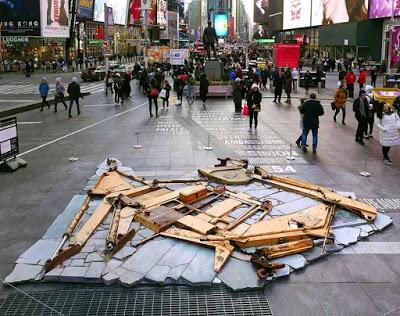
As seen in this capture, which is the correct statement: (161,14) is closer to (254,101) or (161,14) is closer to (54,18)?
(54,18)

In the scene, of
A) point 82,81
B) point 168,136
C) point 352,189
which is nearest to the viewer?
point 352,189

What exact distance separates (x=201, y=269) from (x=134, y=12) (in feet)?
314

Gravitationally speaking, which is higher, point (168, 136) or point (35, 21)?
point (35, 21)

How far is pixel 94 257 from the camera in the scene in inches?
279

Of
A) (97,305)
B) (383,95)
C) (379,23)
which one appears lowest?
(97,305)

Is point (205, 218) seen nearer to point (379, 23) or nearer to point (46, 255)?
point (46, 255)

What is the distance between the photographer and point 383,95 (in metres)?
23.3

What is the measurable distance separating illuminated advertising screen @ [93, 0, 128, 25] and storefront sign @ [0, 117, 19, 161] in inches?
2941

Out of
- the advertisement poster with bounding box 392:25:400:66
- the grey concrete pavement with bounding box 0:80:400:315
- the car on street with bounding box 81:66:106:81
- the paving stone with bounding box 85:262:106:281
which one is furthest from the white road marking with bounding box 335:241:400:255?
the advertisement poster with bounding box 392:25:400:66

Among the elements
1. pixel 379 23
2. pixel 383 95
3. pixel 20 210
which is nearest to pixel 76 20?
pixel 379 23

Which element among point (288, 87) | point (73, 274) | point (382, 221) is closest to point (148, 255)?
point (73, 274)

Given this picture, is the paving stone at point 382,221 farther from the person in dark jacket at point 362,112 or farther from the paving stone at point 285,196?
the person in dark jacket at point 362,112

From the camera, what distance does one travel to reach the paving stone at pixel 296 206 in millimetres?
8758

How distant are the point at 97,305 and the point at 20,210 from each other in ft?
13.4
